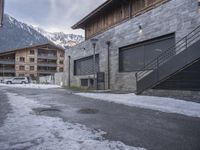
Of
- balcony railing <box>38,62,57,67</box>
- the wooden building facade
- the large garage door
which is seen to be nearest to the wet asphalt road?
the large garage door

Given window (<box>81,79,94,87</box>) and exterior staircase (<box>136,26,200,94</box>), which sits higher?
exterior staircase (<box>136,26,200,94</box>)

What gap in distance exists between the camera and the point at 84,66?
2633 cm

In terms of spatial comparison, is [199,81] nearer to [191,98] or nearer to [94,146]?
[191,98]

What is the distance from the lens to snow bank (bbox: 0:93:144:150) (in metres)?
4.25

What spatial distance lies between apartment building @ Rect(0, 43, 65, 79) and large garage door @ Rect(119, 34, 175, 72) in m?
54.4

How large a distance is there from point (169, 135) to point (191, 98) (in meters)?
6.70

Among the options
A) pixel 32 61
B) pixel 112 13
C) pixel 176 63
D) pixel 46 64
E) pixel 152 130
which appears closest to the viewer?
pixel 152 130

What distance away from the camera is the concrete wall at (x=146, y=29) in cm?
1241

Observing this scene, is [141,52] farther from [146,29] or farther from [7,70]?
[7,70]

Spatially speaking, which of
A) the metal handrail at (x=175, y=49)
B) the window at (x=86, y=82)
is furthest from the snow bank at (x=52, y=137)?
the window at (x=86, y=82)

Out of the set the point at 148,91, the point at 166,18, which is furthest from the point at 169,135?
the point at 166,18

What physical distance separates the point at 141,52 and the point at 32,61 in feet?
203

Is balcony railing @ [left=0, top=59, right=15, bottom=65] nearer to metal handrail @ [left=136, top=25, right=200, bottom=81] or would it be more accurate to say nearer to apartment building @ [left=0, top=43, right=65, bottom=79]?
apartment building @ [left=0, top=43, right=65, bottom=79]

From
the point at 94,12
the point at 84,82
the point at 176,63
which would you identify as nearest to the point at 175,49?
the point at 176,63
